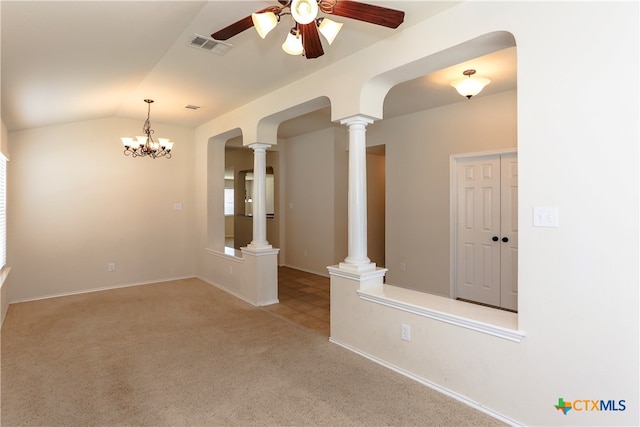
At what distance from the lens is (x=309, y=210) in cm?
659

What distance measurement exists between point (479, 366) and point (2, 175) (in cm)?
489

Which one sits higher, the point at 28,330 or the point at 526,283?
the point at 526,283

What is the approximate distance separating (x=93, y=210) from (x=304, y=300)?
3403 mm

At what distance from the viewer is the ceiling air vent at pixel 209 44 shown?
8.87 feet

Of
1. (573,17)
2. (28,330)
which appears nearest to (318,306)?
(28,330)

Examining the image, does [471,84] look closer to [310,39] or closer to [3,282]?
[310,39]

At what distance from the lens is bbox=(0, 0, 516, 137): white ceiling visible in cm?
220

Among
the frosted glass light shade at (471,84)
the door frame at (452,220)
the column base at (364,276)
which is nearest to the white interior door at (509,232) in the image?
the door frame at (452,220)

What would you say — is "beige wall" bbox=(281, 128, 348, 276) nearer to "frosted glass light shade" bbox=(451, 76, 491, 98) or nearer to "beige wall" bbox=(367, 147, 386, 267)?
"beige wall" bbox=(367, 147, 386, 267)

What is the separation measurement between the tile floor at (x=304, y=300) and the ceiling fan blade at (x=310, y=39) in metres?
2.58

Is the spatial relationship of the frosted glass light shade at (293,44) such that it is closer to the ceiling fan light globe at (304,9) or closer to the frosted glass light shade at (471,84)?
the ceiling fan light globe at (304,9)

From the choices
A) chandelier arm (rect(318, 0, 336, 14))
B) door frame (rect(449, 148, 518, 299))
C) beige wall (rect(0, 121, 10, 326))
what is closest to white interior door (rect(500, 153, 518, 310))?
door frame (rect(449, 148, 518, 299))

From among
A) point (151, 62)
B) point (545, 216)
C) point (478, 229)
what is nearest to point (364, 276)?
point (545, 216)

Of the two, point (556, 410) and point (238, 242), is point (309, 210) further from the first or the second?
point (556, 410)
